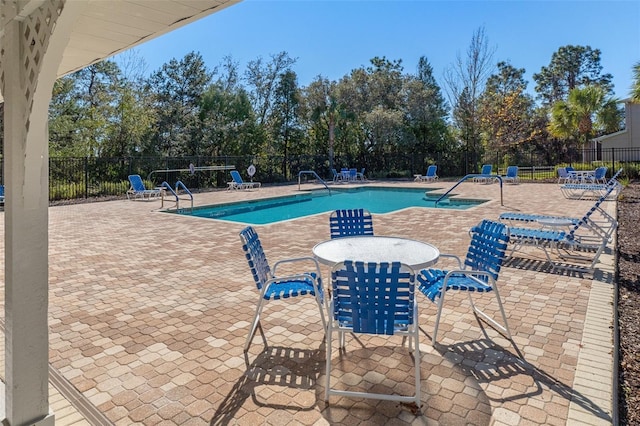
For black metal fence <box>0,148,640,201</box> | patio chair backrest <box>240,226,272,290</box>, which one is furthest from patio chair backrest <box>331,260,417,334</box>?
black metal fence <box>0,148,640,201</box>

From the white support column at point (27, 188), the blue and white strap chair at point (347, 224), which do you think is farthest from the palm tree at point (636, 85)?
the white support column at point (27, 188)

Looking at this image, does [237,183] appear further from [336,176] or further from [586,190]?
[586,190]

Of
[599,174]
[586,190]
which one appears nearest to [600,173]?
[599,174]

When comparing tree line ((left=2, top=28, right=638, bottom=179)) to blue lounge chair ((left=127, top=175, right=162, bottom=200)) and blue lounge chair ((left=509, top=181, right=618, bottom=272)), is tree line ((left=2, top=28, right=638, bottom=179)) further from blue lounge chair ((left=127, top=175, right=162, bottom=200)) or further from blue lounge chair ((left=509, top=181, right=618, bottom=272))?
blue lounge chair ((left=509, top=181, right=618, bottom=272))

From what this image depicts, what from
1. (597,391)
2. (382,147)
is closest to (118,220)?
(597,391)

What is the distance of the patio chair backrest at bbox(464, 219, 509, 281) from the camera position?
3156 millimetres

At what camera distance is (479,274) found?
3145 millimetres

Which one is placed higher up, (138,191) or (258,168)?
(258,168)

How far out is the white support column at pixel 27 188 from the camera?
168cm

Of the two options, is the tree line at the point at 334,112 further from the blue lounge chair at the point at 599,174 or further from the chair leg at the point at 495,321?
the chair leg at the point at 495,321

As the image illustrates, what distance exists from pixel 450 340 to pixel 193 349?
198cm

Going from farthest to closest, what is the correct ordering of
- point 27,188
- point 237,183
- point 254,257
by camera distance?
point 237,183
point 254,257
point 27,188

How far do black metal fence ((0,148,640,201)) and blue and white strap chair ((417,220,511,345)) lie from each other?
14.3 meters

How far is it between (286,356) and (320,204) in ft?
39.8
